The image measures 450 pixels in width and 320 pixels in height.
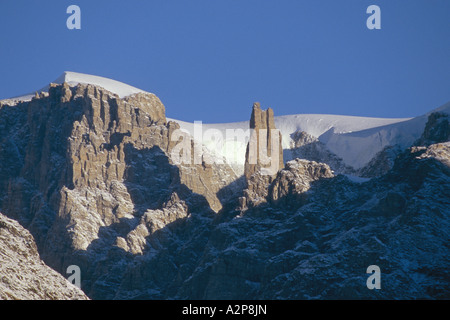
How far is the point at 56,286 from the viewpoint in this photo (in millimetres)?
182625

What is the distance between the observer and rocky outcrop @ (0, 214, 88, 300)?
175875mm

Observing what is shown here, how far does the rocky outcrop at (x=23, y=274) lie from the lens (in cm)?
17588

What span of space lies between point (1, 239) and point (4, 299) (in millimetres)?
14900

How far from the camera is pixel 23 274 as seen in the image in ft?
589

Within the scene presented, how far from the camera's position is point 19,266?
180500mm
